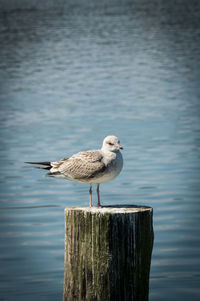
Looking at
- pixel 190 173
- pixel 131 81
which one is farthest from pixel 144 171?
pixel 131 81

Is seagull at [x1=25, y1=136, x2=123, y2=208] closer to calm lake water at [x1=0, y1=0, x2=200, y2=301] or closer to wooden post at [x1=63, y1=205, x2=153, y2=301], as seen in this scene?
wooden post at [x1=63, y1=205, x2=153, y2=301]

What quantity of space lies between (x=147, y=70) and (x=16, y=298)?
28739mm

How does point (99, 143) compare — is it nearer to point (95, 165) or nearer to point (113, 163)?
point (95, 165)

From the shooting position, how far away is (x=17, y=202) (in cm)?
1301

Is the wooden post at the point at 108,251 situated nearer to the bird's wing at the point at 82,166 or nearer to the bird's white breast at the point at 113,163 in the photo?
the bird's white breast at the point at 113,163

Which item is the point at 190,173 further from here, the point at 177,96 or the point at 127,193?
the point at 177,96

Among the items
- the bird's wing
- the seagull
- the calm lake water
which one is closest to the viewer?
the seagull

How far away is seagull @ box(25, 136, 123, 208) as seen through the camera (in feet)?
25.3

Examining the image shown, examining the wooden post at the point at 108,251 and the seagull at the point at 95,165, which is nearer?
the wooden post at the point at 108,251

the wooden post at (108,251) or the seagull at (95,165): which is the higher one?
the seagull at (95,165)

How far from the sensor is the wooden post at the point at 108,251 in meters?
6.38

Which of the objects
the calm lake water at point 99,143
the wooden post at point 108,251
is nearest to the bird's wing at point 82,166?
the wooden post at point 108,251

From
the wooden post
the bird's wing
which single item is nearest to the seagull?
the bird's wing

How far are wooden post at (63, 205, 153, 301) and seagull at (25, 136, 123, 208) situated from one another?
3.09ft
